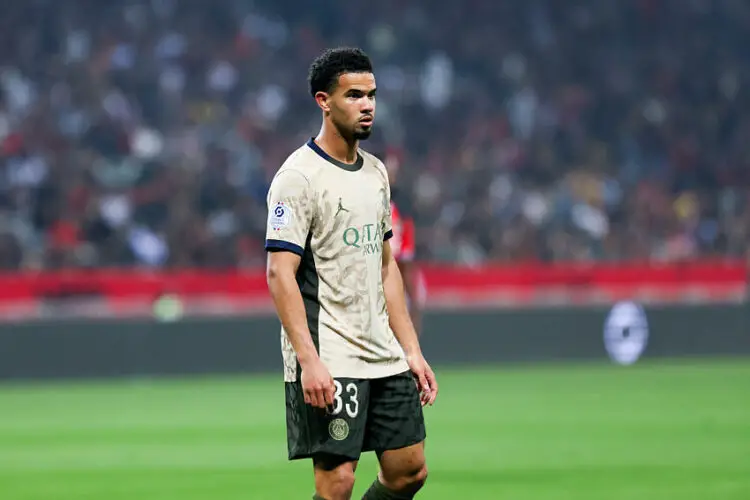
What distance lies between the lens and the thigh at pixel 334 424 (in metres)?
5.77

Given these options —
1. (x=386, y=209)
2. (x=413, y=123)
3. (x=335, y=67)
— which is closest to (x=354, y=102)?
(x=335, y=67)

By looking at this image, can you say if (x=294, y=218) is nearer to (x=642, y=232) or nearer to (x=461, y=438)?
(x=461, y=438)

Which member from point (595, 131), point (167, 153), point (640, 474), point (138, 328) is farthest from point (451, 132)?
point (640, 474)

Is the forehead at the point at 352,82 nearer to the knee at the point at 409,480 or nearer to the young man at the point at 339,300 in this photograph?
the young man at the point at 339,300

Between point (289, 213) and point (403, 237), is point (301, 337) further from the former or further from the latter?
point (403, 237)

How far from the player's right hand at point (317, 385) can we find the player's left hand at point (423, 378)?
0.62 meters

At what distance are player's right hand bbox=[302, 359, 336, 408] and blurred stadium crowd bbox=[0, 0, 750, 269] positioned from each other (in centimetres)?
1429

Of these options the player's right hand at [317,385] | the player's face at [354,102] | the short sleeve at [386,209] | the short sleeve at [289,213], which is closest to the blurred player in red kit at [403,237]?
the short sleeve at [386,209]

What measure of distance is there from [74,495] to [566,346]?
12.4 metres

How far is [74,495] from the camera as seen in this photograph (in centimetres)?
934

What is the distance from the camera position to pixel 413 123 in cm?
2405

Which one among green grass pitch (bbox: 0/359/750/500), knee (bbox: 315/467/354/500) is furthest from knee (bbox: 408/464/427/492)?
green grass pitch (bbox: 0/359/750/500)

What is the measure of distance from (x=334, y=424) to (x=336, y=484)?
24 centimetres

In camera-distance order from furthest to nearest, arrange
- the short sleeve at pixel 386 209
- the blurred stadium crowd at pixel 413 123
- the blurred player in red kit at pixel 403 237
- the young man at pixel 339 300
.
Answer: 1. the blurred stadium crowd at pixel 413 123
2. the blurred player in red kit at pixel 403 237
3. the short sleeve at pixel 386 209
4. the young man at pixel 339 300
